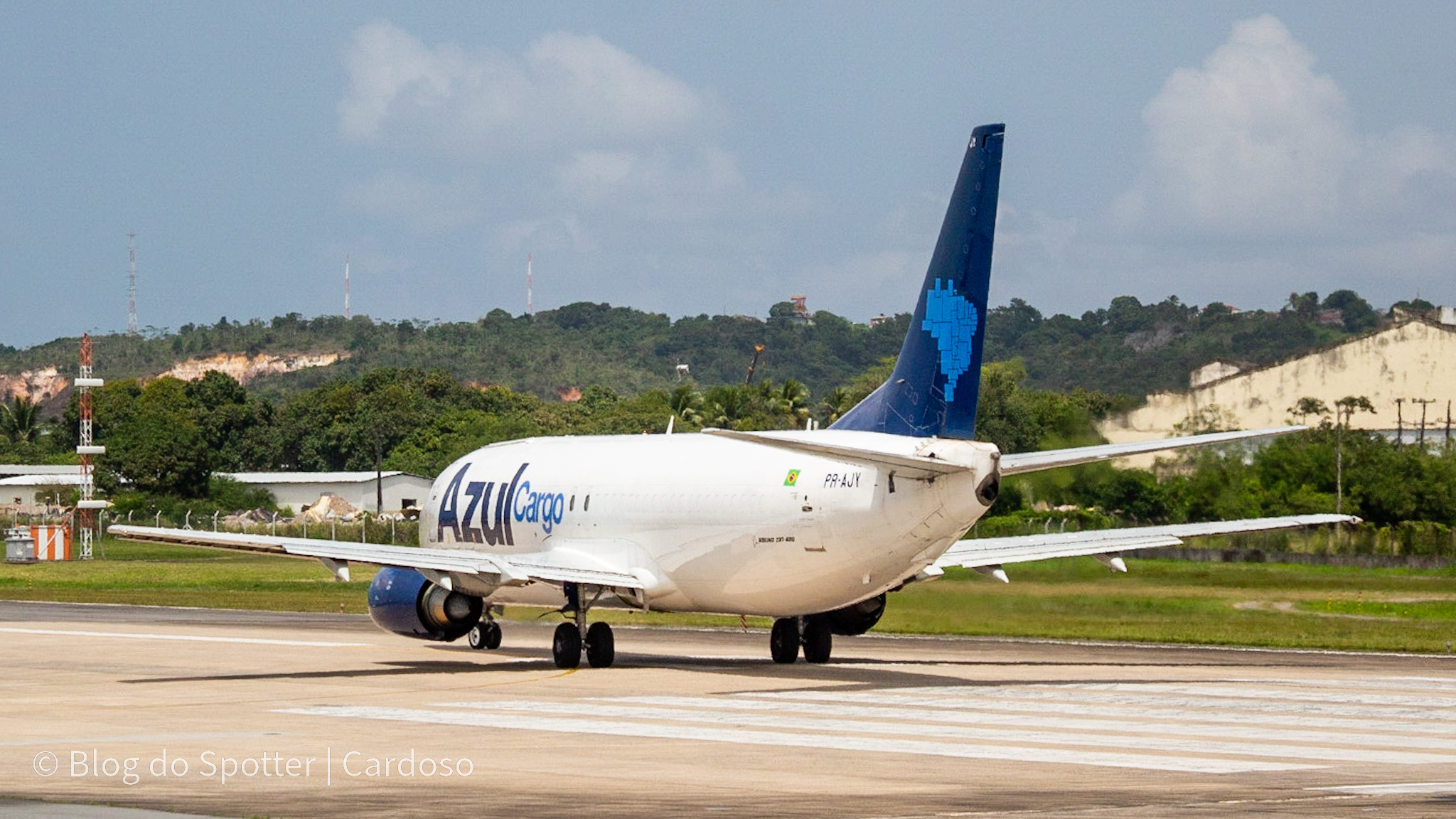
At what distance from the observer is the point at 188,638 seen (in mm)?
41469

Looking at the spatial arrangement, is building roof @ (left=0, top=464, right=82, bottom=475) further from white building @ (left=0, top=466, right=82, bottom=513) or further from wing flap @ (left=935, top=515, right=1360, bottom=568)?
wing flap @ (left=935, top=515, right=1360, bottom=568)

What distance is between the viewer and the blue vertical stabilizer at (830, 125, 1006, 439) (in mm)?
27391

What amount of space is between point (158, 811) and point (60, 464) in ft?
462

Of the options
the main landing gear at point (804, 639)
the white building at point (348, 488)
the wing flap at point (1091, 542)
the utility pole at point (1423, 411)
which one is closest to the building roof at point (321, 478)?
the white building at point (348, 488)

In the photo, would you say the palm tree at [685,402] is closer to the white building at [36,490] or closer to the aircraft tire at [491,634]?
the white building at [36,490]

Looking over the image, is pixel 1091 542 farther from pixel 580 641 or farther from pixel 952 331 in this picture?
pixel 580 641

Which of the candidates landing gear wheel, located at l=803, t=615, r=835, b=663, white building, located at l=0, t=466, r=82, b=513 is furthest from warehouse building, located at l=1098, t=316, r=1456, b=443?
white building, located at l=0, t=466, r=82, b=513

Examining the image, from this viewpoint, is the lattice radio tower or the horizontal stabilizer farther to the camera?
the lattice radio tower

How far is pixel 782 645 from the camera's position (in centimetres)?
3325

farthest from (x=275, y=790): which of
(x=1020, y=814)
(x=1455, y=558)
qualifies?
(x=1455, y=558)

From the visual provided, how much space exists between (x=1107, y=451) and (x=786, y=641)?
9.31 m

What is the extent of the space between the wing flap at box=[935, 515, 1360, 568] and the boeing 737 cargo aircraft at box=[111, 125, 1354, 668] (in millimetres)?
47

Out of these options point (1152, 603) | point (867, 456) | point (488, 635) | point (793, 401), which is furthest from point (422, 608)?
point (793, 401)

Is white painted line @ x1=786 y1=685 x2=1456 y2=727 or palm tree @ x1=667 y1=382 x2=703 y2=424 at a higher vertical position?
palm tree @ x1=667 y1=382 x2=703 y2=424
